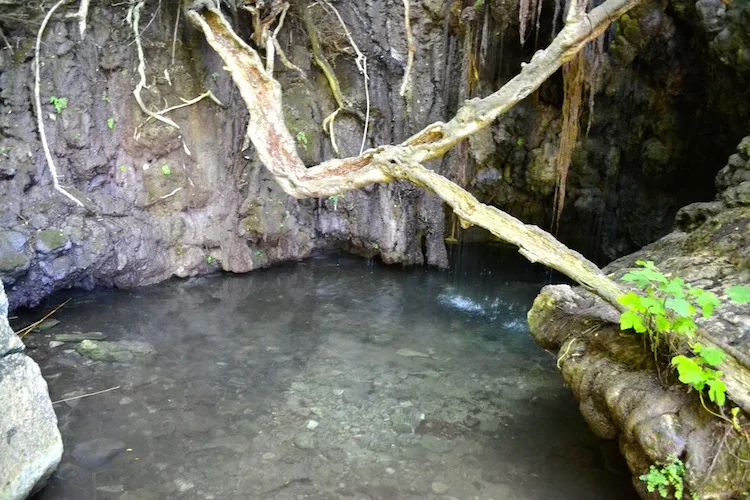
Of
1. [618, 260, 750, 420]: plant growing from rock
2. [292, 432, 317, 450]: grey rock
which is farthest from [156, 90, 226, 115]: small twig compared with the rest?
[618, 260, 750, 420]: plant growing from rock

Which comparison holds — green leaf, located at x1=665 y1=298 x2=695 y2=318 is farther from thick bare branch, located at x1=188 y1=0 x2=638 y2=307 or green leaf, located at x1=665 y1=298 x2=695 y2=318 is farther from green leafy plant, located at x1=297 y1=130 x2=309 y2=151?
green leafy plant, located at x1=297 y1=130 x2=309 y2=151

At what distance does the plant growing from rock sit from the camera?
2627 millimetres

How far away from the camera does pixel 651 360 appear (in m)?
3.17

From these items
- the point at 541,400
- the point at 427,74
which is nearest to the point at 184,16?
the point at 427,74

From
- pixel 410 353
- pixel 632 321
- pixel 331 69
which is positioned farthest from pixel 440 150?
pixel 331 69

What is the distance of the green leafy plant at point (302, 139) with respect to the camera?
27.1 ft

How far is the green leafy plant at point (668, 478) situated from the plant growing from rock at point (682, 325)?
328 millimetres

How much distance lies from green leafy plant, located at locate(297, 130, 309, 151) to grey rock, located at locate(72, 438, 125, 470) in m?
5.32

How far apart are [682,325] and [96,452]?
3.82 meters

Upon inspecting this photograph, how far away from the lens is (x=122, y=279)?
6.95m

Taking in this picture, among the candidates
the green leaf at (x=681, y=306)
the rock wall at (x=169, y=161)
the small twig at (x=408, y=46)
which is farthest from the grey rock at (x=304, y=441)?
the small twig at (x=408, y=46)

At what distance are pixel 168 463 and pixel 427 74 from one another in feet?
20.0

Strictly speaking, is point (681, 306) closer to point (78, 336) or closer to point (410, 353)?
point (410, 353)

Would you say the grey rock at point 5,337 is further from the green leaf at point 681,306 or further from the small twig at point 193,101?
the small twig at point 193,101
